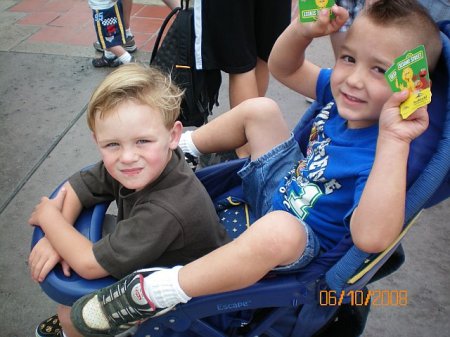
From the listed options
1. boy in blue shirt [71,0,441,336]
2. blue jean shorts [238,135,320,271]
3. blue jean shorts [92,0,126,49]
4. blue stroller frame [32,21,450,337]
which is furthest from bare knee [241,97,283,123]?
blue jean shorts [92,0,126,49]

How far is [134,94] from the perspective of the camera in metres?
1.38

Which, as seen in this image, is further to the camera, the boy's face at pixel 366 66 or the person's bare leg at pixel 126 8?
the person's bare leg at pixel 126 8

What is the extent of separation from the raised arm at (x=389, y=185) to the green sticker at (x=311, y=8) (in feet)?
1.27

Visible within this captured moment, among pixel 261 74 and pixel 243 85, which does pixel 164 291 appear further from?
pixel 261 74

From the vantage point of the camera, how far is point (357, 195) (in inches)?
48.0

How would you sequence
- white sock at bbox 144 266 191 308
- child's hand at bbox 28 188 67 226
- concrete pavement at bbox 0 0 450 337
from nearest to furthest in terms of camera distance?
white sock at bbox 144 266 191 308, child's hand at bbox 28 188 67 226, concrete pavement at bbox 0 0 450 337

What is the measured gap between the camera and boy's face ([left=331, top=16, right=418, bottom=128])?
4.13ft

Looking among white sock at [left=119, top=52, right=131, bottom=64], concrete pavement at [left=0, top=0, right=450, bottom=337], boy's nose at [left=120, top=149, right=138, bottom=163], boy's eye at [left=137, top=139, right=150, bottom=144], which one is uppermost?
boy's eye at [left=137, top=139, right=150, bottom=144]

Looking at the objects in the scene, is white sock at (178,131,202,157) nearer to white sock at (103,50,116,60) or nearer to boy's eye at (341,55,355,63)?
boy's eye at (341,55,355,63)

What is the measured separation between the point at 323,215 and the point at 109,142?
0.63 metres

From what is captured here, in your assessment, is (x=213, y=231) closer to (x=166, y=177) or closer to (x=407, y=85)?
Result: (x=166, y=177)

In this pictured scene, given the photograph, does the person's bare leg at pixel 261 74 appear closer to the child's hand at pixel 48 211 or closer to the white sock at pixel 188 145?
the white sock at pixel 188 145

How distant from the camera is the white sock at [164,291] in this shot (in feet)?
3.97
